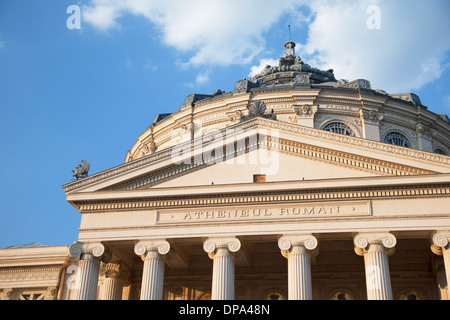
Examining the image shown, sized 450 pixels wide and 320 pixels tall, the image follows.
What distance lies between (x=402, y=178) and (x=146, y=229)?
32.9 ft

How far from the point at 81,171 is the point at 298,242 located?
31.3ft

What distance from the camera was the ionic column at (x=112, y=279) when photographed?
24703 mm

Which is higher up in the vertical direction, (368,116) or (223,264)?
(368,116)

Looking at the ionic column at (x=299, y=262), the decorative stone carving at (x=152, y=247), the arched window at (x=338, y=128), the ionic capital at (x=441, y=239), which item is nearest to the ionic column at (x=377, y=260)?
the ionic capital at (x=441, y=239)

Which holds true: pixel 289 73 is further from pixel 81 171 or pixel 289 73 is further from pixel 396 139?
pixel 81 171

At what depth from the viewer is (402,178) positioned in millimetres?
20922

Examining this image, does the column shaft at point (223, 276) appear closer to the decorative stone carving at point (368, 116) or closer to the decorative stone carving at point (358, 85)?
the decorative stone carving at point (368, 116)

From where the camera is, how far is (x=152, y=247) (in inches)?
864

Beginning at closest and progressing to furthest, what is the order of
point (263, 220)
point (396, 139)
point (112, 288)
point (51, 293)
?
point (263, 220)
point (112, 288)
point (51, 293)
point (396, 139)

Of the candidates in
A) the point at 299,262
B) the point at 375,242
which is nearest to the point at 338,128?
the point at 375,242

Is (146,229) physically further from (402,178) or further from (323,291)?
(402,178)

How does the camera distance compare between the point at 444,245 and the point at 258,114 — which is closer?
the point at 444,245
